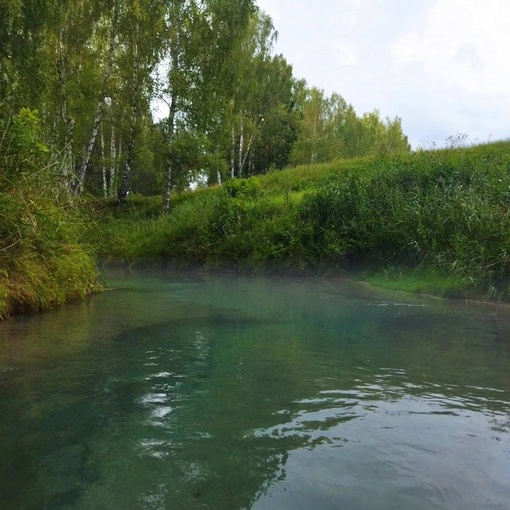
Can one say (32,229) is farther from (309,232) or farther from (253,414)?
(309,232)

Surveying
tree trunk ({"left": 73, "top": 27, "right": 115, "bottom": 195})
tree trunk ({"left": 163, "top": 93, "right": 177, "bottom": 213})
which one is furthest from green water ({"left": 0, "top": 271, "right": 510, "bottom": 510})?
tree trunk ({"left": 163, "top": 93, "right": 177, "bottom": 213})

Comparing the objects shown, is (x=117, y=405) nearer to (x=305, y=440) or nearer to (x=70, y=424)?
(x=70, y=424)

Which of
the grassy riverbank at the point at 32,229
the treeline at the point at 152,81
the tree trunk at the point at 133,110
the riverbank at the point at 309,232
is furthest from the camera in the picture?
the tree trunk at the point at 133,110

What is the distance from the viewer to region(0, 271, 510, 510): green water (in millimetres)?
2900

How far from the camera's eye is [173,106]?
82.0 ft

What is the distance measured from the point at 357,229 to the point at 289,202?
4.15 meters

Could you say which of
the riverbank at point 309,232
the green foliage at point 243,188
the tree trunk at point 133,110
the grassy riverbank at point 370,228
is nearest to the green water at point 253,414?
the riverbank at point 309,232

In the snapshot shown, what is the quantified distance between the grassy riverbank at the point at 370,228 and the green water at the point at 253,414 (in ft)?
12.4

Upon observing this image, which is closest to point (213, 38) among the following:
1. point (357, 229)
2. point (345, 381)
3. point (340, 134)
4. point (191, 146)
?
point (191, 146)

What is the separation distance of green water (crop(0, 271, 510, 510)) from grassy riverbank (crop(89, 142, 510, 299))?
3779 millimetres

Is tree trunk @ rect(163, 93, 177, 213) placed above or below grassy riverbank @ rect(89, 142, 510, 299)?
above

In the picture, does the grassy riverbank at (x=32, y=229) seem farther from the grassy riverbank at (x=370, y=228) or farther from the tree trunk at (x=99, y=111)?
the tree trunk at (x=99, y=111)

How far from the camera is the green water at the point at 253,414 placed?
9.52 feet

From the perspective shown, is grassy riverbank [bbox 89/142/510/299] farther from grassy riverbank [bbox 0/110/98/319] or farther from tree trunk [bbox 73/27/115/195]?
tree trunk [bbox 73/27/115/195]
